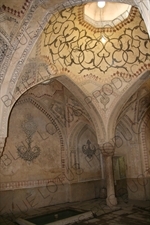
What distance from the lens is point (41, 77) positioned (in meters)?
5.70

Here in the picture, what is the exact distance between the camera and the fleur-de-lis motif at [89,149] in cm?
938

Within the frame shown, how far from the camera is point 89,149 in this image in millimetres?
9555

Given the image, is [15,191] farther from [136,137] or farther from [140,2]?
[140,2]

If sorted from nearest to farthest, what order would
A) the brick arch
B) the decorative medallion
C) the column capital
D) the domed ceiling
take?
1. the domed ceiling
2. the brick arch
3. the column capital
4. the decorative medallion

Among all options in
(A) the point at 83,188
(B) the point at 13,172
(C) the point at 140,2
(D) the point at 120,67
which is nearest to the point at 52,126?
(B) the point at 13,172

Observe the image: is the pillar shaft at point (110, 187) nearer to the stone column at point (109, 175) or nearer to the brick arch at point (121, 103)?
the stone column at point (109, 175)

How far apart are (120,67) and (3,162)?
4678mm

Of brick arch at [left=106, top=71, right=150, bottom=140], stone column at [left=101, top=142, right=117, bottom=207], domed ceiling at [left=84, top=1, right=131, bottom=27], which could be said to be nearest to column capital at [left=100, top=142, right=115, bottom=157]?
stone column at [left=101, top=142, right=117, bottom=207]

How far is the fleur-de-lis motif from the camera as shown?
9.38 metres

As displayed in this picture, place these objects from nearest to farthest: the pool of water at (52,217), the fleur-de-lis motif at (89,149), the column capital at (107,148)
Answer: the pool of water at (52,217), the column capital at (107,148), the fleur-de-lis motif at (89,149)

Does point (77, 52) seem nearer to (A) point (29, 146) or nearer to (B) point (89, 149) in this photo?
(A) point (29, 146)

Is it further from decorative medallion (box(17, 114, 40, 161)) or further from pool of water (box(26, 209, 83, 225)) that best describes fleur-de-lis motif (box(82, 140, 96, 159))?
pool of water (box(26, 209, 83, 225))

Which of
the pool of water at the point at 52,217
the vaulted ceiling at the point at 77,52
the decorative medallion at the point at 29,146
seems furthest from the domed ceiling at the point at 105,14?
the pool of water at the point at 52,217

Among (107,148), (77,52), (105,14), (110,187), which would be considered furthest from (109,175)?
(105,14)
